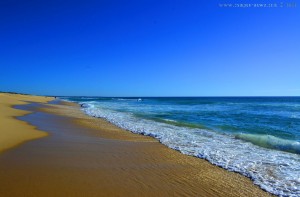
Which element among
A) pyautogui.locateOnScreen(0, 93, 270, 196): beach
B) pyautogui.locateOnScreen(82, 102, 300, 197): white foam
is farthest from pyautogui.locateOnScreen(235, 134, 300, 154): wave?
pyautogui.locateOnScreen(0, 93, 270, 196): beach

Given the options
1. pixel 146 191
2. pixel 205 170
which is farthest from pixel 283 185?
pixel 146 191

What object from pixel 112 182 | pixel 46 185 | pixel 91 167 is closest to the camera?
pixel 46 185

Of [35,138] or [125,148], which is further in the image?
[35,138]

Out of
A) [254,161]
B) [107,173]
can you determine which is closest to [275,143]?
[254,161]

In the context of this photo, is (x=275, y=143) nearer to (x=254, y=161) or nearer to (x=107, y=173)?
(x=254, y=161)

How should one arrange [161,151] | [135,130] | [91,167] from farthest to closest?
[135,130]
[161,151]
[91,167]

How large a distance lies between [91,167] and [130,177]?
1215mm

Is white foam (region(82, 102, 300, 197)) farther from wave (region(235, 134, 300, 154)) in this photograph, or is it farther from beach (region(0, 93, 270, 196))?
wave (region(235, 134, 300, 154))

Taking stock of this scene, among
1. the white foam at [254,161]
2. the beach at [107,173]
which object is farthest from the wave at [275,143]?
the beach at [107,173]

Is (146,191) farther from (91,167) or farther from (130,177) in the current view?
(91,167)

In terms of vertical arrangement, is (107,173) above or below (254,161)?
above

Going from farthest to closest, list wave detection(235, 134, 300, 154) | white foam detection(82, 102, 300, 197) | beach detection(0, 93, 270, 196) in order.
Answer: wave detection(235, 134, 300, 154), white foam detection(82, 102, 300, 197), beach detection(0, 93, 270, 196)

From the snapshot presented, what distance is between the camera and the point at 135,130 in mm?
15188

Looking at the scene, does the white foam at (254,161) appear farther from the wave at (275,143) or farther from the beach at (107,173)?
the wave at (275,143)
